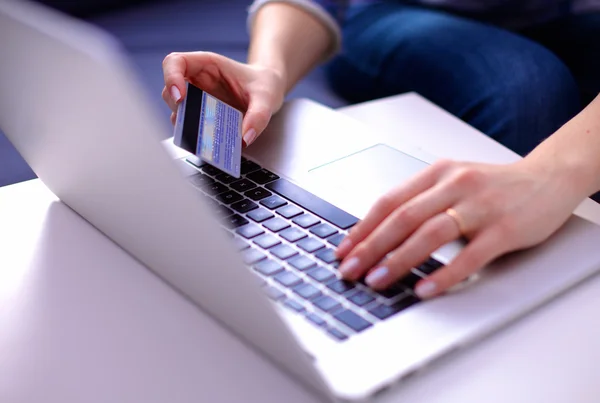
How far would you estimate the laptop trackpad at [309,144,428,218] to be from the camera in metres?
0.59

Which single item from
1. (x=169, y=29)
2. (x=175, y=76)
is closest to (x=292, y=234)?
(x=175, y=76)

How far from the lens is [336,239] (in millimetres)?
527

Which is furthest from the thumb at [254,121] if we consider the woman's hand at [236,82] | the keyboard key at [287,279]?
the keyboard key at [287,279]

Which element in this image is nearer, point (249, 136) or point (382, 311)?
point (382, 311)

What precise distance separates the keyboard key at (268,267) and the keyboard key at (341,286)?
0.14 ft

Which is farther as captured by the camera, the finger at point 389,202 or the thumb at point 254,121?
the thumb at point 254,121

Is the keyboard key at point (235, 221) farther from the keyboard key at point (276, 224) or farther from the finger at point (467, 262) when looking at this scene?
the finger at point (467, 262)

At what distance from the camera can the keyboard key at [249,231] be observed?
530 millimetres

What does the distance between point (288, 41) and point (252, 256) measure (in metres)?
0.49

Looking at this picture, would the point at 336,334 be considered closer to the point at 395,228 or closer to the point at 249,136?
the point at 395,228

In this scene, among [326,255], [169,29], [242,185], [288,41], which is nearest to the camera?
[326,255]

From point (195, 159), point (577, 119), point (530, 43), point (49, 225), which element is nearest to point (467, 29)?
point (530, 43)

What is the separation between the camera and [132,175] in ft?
1.32

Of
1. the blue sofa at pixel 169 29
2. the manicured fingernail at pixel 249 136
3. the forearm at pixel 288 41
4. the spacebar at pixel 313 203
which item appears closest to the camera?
the spacebar at pixel 313 203
